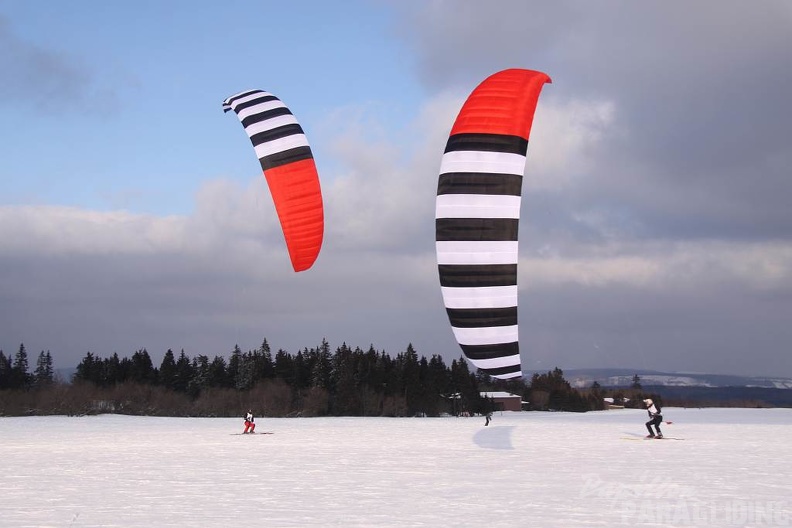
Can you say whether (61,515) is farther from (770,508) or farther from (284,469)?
(770,508)

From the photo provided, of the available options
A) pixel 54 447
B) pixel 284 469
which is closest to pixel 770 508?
pixel 284 469

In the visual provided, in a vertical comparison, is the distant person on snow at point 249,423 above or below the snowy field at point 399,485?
above

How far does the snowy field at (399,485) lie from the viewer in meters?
11.6

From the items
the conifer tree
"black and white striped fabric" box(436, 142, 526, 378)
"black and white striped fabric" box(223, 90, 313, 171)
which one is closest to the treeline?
the conifer tree

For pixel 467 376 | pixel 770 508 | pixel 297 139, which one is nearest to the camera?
pixel 770 508

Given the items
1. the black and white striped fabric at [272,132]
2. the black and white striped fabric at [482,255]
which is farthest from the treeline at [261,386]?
the black and white striped fabric at [482,255]

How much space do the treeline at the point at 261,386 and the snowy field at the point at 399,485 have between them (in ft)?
143

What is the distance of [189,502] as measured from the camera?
43.3 ft

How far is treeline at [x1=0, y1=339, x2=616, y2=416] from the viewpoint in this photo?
68188 millimetres

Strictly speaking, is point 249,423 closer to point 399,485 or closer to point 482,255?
point 399,485

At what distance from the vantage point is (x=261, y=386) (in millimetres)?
73562

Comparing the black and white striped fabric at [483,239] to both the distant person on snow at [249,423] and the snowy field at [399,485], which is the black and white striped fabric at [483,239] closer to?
the snowy field at [399,485]

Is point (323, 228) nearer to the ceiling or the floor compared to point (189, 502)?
nearer to the ceiling

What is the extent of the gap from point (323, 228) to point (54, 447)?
38.4 feet
